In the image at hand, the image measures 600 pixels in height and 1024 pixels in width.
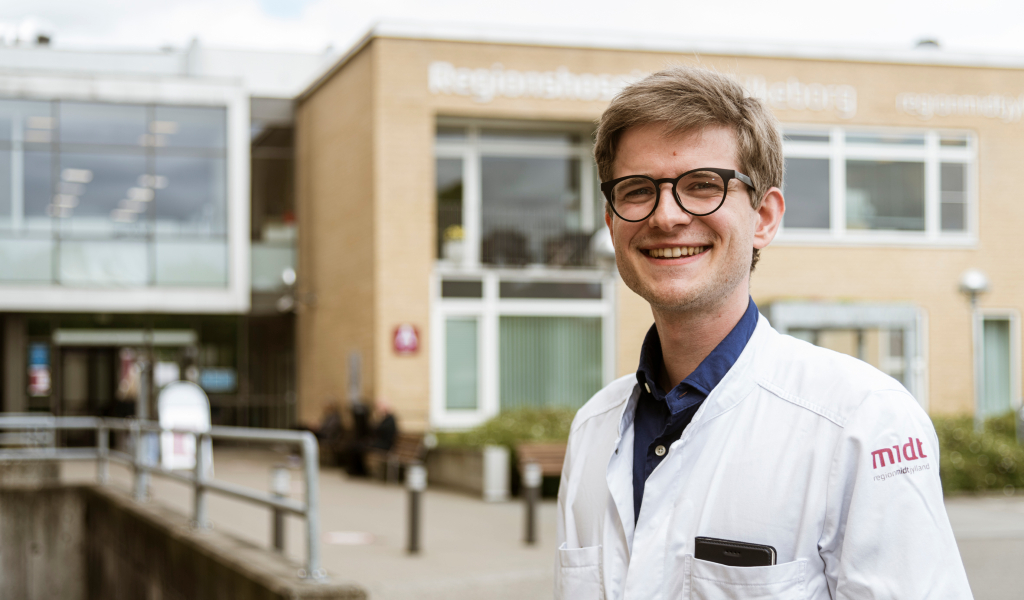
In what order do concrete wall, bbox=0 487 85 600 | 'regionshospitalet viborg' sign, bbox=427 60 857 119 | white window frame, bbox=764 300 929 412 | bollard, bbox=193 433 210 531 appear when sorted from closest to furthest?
bollard, bbox=193 433 210 531
concrete wall, bbox=0 487 85 600
white window frame, bbox=764 300 929 412
'regionshospitalet viborg' sign, bbox=427 60 857 119

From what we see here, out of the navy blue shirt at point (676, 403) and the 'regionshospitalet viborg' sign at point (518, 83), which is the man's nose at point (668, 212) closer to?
the navy blue shirt at point (676, 403)

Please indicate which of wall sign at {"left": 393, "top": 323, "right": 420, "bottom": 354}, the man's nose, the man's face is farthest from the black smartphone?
wall sign at {"left": 393, "top": 323, "right": 420, "bottom": 354}

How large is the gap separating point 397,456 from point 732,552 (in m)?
16.1

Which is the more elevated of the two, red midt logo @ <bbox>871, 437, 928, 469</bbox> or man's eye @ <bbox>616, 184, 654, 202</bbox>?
man's eye @ <bbox>616, 184, 654, 202</bbox>

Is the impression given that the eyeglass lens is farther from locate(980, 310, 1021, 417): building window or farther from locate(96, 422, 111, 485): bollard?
locate(980, 310, 1021, 417): building window

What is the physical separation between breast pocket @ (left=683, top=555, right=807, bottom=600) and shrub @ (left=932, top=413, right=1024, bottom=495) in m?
13.1

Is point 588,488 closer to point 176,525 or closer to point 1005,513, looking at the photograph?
point 176,525

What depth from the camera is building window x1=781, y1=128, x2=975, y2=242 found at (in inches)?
815

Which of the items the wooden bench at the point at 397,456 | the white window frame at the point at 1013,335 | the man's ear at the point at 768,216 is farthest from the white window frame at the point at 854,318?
the man's ear at the point at 768,216

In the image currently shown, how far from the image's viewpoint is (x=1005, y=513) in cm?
1229

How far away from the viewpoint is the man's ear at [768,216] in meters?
1.99

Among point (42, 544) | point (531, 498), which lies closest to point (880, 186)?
point (531, 498)

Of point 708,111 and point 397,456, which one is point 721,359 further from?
point 397,456

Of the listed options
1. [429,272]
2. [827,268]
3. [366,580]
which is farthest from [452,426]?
[366,580]
